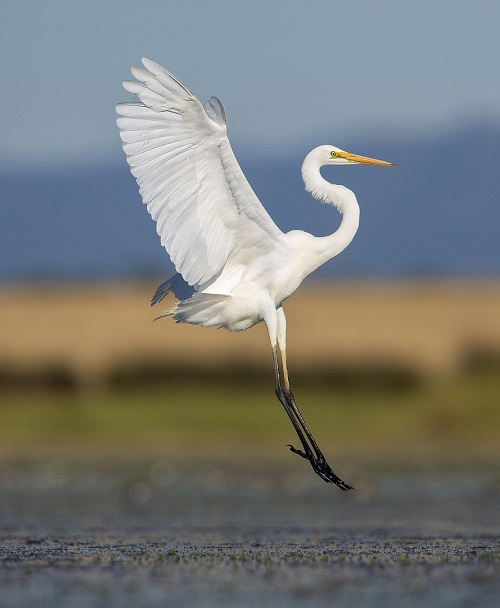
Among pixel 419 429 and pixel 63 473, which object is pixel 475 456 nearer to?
pixel 419 429

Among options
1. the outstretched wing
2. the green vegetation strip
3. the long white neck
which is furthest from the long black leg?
the green vegetation strip

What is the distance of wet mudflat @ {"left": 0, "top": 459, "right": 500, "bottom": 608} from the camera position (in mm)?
9492

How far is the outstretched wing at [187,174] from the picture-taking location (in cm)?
1093

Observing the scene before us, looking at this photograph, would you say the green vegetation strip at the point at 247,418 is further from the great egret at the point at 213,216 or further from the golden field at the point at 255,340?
Answer: the great egret at the point at 213,216

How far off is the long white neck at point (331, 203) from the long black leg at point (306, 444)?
97 cm

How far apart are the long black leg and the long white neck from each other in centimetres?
97

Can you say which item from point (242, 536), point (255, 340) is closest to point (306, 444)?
point (242, 536)

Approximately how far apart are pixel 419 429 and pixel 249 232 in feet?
36.7

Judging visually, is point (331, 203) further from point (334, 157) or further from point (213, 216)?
point (213, 216)

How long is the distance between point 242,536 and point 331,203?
2.93 meters

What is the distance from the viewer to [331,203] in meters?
12.3

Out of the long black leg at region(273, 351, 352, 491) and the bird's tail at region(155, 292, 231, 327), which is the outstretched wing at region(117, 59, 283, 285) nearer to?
the bird's tail at region(155, 292, 231, 327)

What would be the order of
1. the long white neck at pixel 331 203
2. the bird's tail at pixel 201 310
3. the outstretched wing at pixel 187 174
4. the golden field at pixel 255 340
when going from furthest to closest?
the golden field at pixel 255 340 → the long white neck at pixel 331 203 → the bird's tail at pixel 201 310 → the outstretched wing at pixel 187 174

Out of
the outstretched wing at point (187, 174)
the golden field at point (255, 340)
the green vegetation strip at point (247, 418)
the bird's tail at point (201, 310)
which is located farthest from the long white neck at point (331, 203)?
the golden field at point (255, 340)
